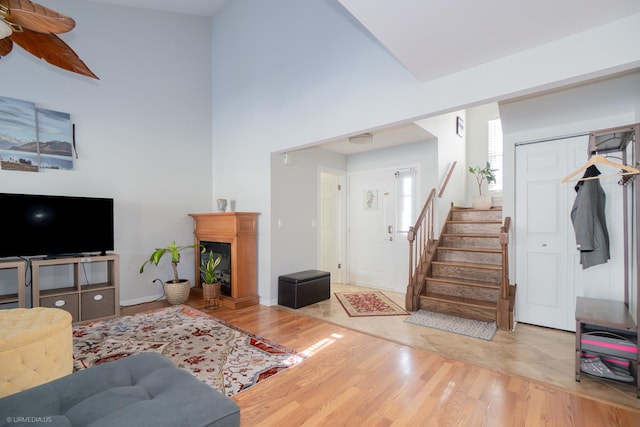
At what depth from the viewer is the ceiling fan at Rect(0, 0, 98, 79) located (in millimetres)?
1606

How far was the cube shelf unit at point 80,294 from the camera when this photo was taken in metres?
3.35

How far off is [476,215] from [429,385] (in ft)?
11.9

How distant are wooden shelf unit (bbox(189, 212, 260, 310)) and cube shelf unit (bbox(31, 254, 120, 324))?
1326 mm

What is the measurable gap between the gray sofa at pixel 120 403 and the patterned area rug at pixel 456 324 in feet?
9.23

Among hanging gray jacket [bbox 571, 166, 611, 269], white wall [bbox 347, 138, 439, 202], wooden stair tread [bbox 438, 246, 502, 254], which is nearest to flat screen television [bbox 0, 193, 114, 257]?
white wall [bbox 347, 138, 439, 202]

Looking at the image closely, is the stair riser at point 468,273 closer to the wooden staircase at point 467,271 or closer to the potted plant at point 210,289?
the wooden staircase at point 467,271

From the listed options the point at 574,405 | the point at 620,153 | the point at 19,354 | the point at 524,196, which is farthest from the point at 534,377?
the point at 19,354

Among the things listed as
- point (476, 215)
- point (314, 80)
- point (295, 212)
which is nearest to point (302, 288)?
point (295, 212)

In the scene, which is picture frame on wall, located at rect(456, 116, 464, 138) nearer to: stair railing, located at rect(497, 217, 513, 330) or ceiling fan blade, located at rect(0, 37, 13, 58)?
stair railing, located at rect(497, 217, 513, 330)

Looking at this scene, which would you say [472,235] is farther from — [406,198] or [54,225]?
[54,225]

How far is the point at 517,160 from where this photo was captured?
365 cm

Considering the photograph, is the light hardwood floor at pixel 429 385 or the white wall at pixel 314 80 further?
the white wall at pixel 314 80

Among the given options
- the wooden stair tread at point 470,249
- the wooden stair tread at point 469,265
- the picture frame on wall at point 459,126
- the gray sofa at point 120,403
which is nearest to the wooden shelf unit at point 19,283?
the gray sofa at point 120,403

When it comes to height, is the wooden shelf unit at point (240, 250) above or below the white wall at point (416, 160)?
below
